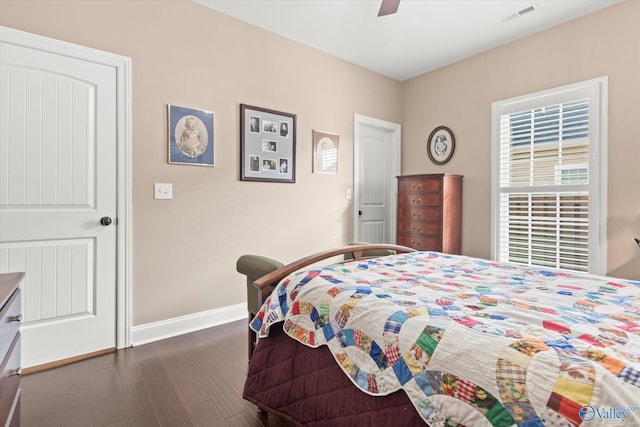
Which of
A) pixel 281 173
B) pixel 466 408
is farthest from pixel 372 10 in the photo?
pixel 466 408

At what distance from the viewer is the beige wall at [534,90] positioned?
108 inches

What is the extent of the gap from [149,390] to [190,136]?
1.91 meters

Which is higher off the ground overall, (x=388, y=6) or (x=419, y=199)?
(x=388, y=6)

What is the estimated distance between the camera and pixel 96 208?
237 centimetres

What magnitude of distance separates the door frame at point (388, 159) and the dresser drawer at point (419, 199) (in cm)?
46

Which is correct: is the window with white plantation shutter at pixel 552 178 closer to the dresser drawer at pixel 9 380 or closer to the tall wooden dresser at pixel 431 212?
the tall wooden dresser at pixel 431 212

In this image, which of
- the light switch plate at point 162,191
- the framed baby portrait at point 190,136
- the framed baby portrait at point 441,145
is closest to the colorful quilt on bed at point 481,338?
the light switch plate at point 162,191

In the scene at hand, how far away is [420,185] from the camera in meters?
3.74

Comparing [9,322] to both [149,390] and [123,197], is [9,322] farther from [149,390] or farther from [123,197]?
[123,197]

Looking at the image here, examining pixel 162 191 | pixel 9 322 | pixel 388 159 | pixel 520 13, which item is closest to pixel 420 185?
pixel 388 159

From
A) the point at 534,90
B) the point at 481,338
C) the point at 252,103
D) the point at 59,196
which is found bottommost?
the point at 481,338

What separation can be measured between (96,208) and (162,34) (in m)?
1.48

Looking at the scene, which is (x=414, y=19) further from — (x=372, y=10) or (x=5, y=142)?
(x=5, y=142)

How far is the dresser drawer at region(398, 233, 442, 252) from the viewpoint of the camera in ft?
11.8
